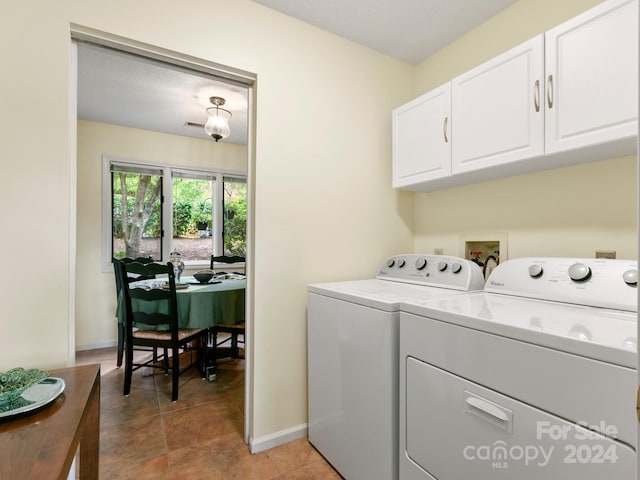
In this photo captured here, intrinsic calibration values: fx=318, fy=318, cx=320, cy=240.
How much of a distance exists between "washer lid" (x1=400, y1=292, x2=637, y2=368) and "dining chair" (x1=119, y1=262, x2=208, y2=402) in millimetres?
1821

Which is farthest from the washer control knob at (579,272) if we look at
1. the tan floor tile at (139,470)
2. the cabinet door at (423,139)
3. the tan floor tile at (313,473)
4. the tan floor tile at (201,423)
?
the tan floor tile at (139,470)

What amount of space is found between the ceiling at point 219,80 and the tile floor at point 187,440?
2.04m

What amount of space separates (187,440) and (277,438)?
21.3 inches

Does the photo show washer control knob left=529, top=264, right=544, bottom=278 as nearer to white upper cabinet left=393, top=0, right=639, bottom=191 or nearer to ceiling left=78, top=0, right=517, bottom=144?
white upper cabinet left=393, top=0, right=639, bottom=191

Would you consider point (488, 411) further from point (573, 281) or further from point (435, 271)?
point (435, 271)

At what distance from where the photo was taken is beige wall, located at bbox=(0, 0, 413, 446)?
1.25 metres

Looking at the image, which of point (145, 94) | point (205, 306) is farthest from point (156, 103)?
point (205, 306)

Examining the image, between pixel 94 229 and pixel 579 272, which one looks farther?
pixel 94 229

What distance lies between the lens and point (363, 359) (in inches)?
55.4

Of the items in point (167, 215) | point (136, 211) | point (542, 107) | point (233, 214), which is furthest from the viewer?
point (233, 214)

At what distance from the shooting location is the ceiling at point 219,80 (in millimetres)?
1741

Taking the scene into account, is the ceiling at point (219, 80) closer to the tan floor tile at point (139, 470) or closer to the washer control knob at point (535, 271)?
the washer control knob at point (535, 271)

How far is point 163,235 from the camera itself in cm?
397

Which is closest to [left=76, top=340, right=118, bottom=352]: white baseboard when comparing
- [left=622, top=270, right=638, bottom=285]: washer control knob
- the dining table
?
the dining table
